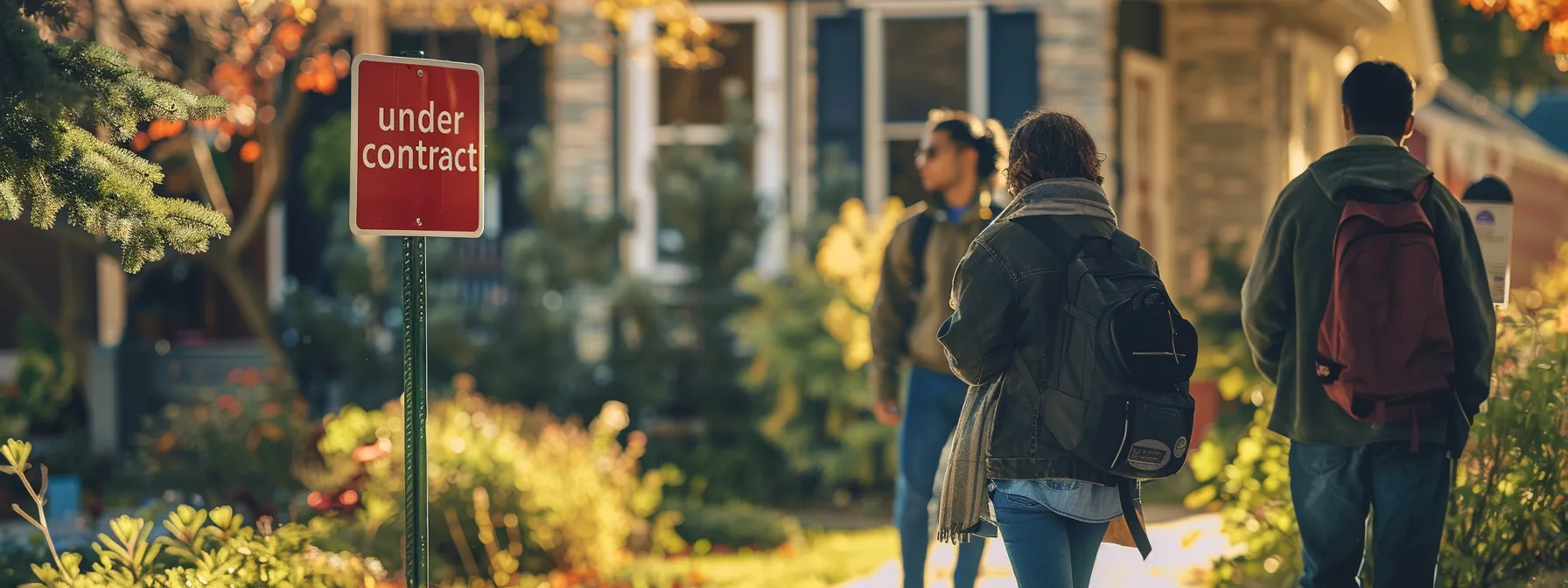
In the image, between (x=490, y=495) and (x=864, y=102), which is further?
(x=864, y=102)

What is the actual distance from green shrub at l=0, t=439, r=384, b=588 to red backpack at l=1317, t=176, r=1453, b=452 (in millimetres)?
3045

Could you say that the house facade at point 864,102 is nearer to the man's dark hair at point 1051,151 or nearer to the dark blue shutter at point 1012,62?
the dark blue shutter at point 1012,62

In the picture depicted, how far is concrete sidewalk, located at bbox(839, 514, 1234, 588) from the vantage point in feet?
23.3

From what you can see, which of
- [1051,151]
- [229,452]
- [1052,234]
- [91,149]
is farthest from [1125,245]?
[229,452]

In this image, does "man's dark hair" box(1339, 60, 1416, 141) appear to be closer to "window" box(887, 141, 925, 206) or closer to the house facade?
the house facade

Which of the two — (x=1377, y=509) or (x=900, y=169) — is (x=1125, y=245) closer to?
(x=1377, y=509)

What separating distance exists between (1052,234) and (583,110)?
7.53 meters

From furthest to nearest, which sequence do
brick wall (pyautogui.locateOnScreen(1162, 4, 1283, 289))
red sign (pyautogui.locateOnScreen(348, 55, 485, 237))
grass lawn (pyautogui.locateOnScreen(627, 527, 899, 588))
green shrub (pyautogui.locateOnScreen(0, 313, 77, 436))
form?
1. brick wall (pyautogui.locateOnScreen(1162, 4, 1283, 289))
2. green shrub (pyautogui.locateOnScreen(0, 313, 77, 436))
3. grass lawn (pyautogui.locateOnScreen(627, 527, 899, 588))
4. red sign (pyautogui.locateOnScreen(348, 55, 485, 237))

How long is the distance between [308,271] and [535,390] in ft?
13.8

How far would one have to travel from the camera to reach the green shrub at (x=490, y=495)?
6.89m

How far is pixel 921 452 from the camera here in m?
5.58

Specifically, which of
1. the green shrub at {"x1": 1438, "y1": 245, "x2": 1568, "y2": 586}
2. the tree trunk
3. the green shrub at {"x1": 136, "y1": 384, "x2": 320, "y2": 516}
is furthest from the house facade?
the green shrub at {"x1": 1438, "y1": 245, "x2": 1568, "y2": 586}

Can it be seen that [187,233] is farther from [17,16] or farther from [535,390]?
[535,390]

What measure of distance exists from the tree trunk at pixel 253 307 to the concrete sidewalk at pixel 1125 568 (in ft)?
13.3
